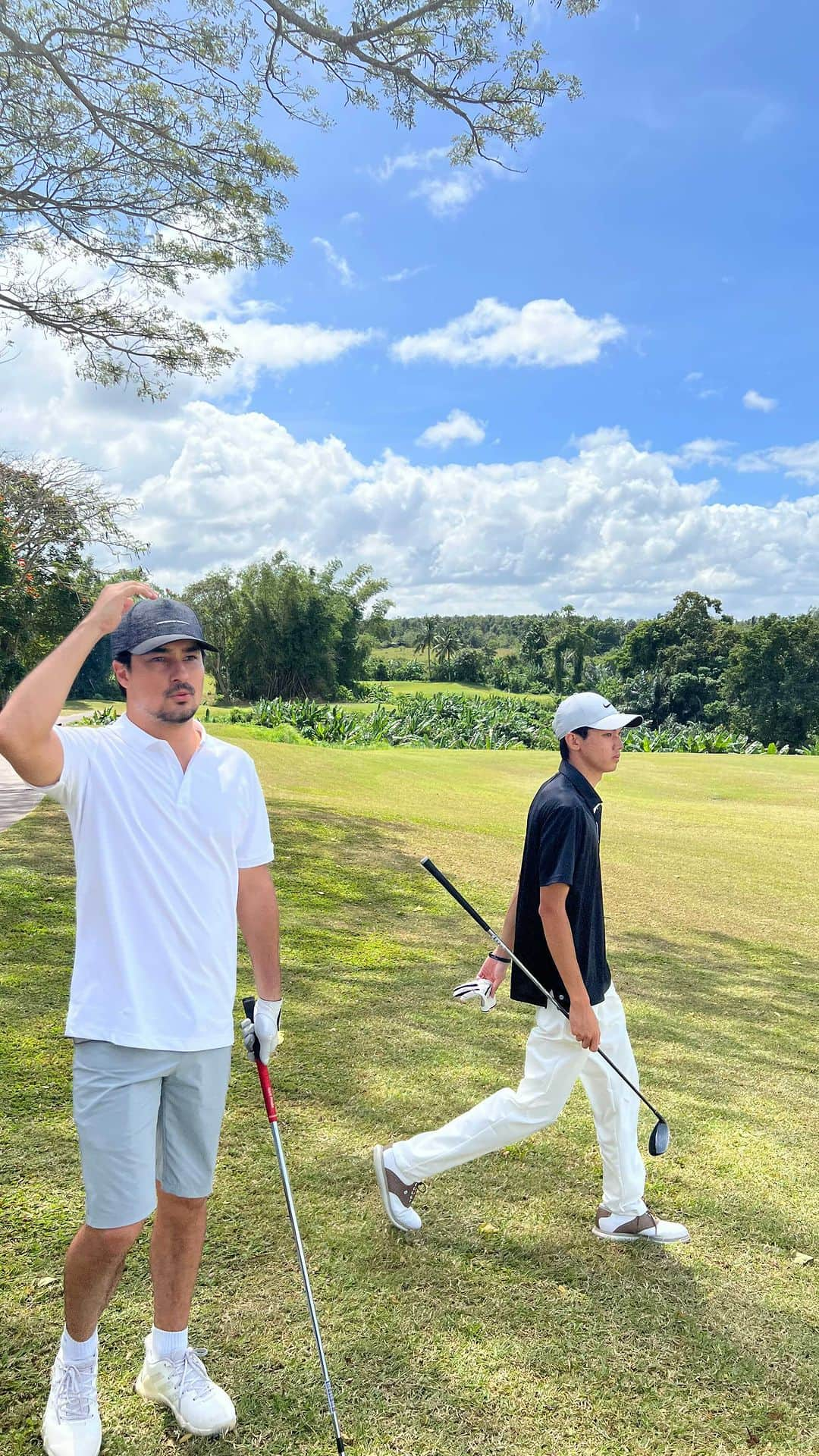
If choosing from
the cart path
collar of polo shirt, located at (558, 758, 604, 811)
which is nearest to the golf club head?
collar of polo shirt, located at (558, 758, 604, 811)

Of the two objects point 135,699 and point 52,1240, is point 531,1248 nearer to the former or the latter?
point 52,1240

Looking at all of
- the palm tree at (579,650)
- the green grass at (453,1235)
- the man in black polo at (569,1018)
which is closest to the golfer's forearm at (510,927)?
the man in black polo at (569,1018)

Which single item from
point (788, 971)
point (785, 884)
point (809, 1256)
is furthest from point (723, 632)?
point (809, 1256)

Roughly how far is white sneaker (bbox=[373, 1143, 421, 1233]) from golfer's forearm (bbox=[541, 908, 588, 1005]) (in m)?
1.05

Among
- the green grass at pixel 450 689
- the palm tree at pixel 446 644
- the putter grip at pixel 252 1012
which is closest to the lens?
the putter grip at pixel 252 1012

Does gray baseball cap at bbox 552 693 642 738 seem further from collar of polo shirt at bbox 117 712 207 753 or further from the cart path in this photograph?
the cart path

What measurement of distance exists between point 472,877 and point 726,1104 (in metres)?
5.61

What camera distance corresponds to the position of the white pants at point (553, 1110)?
3467 millimetres

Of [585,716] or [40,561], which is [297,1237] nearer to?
[585,716]

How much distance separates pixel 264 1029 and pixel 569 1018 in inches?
45.3

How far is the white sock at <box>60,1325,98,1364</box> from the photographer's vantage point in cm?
251

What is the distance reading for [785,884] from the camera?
1188 cm

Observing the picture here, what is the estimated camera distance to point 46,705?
231cm

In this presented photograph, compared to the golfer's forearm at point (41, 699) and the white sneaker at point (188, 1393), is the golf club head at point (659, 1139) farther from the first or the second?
the golfer's forearm at point (41, 699)
